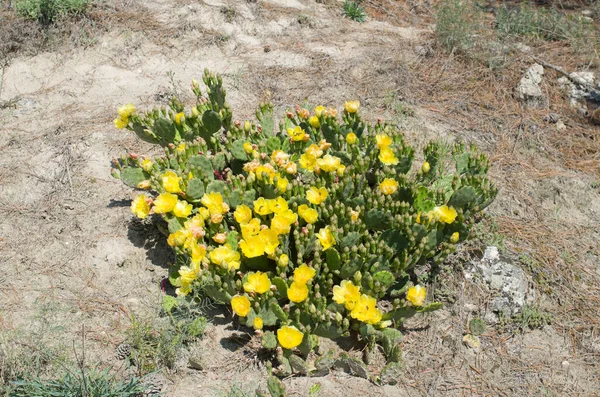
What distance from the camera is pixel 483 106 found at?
4879 millimetres

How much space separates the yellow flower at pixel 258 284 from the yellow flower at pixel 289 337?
0.23 meters

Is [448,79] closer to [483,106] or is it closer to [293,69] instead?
[483,106]

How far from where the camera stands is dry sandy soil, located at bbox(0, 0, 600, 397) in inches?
116

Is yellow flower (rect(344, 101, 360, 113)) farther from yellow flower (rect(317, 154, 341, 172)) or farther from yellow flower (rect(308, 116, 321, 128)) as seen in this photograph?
yellow flower (rect(317, 154, 341, 172))

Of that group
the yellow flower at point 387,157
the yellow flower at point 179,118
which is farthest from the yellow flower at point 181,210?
the yellow flower at point 387,157

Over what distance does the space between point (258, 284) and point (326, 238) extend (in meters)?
0.45

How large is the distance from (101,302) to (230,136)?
125 cm

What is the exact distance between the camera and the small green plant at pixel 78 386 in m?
2.45

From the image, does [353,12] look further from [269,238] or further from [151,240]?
[269,238]

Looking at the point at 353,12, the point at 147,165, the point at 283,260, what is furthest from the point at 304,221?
the point at 353,12

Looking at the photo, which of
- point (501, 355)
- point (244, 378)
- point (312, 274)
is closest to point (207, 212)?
point (312, 274)

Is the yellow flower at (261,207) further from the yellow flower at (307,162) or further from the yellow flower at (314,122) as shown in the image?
the yellow flower at (314,122)

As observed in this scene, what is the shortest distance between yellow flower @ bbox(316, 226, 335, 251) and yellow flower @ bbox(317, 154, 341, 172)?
404mm

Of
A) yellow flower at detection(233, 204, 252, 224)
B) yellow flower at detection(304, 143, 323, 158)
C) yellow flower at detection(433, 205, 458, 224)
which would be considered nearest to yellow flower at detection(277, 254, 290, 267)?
yellow flower at detection(233, 204, 252, 224)
